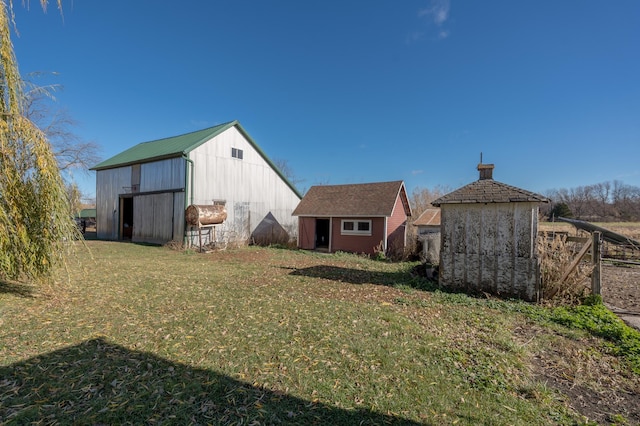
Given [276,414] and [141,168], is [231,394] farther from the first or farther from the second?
[141,168]

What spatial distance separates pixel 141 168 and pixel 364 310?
60.0 ft

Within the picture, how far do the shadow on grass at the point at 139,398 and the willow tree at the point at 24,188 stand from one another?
2690 millimetres

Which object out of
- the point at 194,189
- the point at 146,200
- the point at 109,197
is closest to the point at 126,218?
the point at 109,197

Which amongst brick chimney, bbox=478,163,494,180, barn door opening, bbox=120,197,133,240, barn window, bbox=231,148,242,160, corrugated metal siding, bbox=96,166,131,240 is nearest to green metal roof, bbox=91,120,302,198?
corrugated metal siding, bbox=96,166,131,240

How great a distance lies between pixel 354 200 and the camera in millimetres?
17812

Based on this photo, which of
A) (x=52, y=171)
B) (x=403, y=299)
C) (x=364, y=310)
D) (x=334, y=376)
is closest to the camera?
(x=334, y=376)

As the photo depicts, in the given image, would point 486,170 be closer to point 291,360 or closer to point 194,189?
point 291,360

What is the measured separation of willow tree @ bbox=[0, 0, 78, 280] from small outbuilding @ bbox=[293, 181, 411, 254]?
13165mm

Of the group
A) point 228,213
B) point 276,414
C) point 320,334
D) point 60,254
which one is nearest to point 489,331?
point 320,334

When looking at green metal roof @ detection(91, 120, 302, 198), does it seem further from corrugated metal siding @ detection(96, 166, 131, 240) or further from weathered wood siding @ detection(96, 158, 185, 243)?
corrugated metal siding @ detection(96, 166, 131, 240)

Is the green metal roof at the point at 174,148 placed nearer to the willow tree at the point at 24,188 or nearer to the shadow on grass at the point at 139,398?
the willow tree at the point at 24,188

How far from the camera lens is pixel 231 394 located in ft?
10.3

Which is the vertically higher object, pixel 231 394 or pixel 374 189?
pixel 374 189

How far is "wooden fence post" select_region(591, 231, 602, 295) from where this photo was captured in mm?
6762
